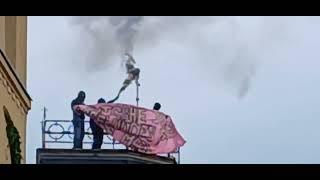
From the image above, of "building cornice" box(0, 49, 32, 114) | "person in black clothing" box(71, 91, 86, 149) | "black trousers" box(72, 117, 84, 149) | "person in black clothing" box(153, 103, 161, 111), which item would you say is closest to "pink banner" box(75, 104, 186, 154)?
"person in black clothing" box(153, 103, 161, 111)

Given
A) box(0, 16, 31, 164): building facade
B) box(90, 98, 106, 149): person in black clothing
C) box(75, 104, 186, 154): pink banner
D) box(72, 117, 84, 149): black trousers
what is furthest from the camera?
box(75, 104, 186, 154): pink banner

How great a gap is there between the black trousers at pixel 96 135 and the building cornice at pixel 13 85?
925 centimetres

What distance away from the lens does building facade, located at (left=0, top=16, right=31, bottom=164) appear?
14.1m

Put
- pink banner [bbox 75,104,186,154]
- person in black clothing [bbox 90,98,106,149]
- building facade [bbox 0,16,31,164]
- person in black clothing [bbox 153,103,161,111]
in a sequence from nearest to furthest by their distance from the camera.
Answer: building facade [bbox 0,16,31,164] → person in black clothing [bbox 90,98,106,149] → pink banner [bbox 75,104,186,154] → person in black clothing [bbox 153,103,161,111]

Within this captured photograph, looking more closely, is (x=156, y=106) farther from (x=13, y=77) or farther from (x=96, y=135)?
(x=13, y=77)

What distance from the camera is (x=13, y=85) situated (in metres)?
14.7

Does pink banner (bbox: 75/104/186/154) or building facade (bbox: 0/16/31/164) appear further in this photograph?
pink banner (bbox: 75/104/186/154)

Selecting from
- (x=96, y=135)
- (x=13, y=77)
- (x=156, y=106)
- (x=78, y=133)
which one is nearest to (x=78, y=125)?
(x=78, y=133)

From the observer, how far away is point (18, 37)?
52.9 feet

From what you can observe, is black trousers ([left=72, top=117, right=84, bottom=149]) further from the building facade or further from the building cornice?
the building cornice

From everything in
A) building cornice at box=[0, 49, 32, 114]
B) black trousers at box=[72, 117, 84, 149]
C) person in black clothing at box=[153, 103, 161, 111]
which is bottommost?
building cornice at box=[0, 49, 32, 114]

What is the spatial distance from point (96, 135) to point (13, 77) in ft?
37.2
